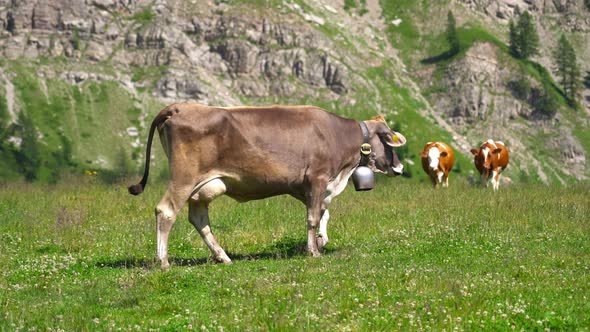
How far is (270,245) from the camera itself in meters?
14.8

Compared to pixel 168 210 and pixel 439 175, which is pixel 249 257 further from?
pixel 439 175

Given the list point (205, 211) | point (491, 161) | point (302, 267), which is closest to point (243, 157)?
point (205, 211)

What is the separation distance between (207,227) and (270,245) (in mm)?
1802

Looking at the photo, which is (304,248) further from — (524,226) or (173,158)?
(524,226)

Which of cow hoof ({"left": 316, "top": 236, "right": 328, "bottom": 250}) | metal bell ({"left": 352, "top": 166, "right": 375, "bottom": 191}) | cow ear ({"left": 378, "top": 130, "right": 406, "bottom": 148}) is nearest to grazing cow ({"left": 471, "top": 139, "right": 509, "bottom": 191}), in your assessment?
cow ear ({"left": 378, "top": 130, "right": 406, "bottom": 148})

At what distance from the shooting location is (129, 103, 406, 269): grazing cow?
42.1 ft

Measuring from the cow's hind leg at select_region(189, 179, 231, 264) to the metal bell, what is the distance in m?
3.53

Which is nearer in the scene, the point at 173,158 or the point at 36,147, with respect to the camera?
the point at 173,158

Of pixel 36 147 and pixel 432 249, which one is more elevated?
pixel 432 249

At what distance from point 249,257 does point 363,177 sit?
321cm

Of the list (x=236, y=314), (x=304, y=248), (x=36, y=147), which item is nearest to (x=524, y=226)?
(x=304, y=248)

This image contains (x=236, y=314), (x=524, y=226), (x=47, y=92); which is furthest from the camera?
(x=47, y=92)

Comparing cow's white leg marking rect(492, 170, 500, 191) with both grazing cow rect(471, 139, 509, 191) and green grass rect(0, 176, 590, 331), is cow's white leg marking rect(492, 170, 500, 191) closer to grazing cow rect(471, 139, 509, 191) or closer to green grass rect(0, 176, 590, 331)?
grazing cow rect(471, 139, 509, 191)

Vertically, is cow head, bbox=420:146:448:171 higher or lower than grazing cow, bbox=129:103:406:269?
lower
